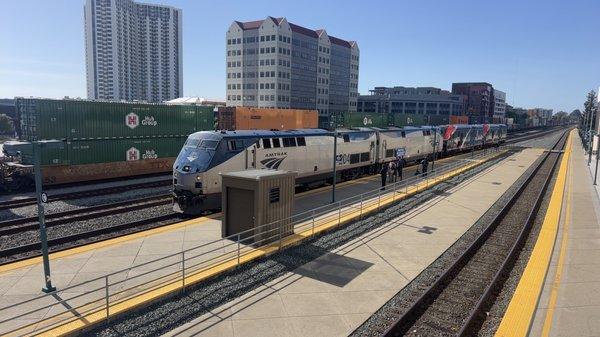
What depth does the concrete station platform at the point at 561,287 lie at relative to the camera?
1001cm

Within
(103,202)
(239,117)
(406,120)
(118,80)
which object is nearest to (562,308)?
(103,202)

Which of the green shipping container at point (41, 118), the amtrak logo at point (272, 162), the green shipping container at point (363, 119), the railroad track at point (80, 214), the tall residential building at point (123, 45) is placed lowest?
the railroad track at point (80, 214)

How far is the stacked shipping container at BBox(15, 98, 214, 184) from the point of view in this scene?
25516 millimetres

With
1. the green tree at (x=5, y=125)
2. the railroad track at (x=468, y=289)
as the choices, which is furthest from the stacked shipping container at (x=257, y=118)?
the green tree at (x=5, y=125)

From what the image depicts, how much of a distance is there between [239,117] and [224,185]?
27.7 metres

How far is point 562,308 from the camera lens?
11.0 meters

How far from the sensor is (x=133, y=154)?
3062cm

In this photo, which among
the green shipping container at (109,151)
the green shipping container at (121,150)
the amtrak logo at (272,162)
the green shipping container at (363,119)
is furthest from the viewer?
the green shipping container at (363,119)

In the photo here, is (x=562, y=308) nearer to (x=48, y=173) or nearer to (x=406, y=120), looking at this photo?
(x=48, y=173)

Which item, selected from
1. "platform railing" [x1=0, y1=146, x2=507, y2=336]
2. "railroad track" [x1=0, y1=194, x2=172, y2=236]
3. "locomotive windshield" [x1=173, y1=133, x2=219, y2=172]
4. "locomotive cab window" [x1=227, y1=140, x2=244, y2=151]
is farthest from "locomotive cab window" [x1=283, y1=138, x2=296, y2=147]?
"railroad track" [x1=0, y1=194, x2=172, y2=236]

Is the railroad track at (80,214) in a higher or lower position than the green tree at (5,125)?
lower

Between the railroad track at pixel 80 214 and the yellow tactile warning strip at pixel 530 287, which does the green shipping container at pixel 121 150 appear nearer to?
the railroad track at pixel 80 214

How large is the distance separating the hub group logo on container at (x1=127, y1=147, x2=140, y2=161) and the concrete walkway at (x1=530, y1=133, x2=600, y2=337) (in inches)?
1086

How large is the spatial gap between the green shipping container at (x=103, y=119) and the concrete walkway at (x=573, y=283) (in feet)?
91.3
